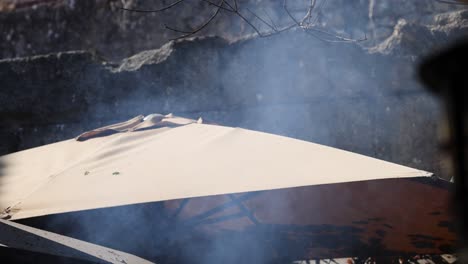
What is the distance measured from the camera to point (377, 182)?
260 cm

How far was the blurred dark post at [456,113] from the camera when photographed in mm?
541

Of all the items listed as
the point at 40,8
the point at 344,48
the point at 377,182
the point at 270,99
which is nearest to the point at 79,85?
A: the point at 270,99

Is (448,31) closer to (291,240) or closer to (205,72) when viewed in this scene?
(205,72)

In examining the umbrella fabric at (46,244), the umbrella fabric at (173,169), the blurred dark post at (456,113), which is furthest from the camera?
the umbrella fabric at (173,169)

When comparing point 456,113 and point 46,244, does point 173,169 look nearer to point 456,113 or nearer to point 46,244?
point 46,244

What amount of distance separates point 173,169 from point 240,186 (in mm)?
445

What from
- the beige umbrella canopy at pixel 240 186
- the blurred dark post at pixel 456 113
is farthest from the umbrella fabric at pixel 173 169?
the blurred dark post at pixel 456 113

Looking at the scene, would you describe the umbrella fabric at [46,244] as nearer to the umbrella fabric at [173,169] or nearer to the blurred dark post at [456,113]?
the umbrella fabric at [173,169]

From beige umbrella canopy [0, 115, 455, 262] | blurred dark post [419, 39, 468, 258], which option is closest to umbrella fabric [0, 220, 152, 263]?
beige umbrella canopy [0, 115, 455, 262]

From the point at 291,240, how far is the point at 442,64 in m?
3.10

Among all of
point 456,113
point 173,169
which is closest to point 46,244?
point 173,169

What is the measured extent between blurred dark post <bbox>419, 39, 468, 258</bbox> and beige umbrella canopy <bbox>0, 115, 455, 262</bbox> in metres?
1.93

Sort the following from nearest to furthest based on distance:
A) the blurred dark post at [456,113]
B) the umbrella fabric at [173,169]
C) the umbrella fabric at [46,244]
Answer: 1. the blurred dark post at [456,113]
2. the umbrella fabric at [46,244]
3. the umbrella fabric at [173,169]

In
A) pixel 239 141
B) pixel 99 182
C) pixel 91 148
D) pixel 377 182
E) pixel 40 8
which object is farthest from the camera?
pixel 40 8
